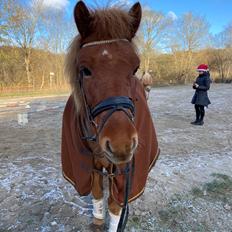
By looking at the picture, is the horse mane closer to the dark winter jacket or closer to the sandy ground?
the sandy ground

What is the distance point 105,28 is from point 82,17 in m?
0.17

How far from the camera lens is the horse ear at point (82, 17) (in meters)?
1.47

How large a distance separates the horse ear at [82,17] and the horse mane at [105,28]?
0.04m

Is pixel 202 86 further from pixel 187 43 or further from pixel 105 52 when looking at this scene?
pixel 187 43

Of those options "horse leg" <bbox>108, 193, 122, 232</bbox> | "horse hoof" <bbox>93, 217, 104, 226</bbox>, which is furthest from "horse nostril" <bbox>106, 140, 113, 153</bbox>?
"horse hoof" <bbox>93, 217, 104, 226</bbox>

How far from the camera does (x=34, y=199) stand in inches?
115

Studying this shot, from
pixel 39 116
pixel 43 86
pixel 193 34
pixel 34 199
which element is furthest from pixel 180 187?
pixel 193 34

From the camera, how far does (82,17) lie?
1494mm

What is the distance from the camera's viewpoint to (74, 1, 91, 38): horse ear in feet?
4.83

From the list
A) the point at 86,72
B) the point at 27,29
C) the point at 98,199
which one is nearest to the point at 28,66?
the point at 27,29

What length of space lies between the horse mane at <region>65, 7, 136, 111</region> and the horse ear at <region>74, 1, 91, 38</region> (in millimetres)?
38

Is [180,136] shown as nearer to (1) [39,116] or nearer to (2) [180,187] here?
(2) [180,187]

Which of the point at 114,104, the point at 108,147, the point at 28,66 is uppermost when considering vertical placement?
the point at 28,66

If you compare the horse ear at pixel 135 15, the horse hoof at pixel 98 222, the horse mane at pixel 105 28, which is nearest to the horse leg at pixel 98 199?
the horse hoof at pixel 98 222
